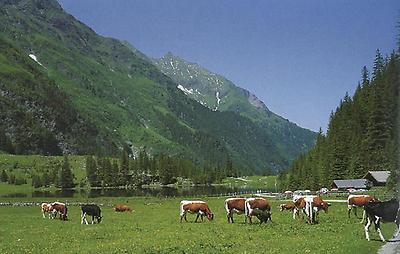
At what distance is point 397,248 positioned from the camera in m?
25.6

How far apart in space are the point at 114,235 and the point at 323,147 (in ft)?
361

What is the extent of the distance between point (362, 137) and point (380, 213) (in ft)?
292

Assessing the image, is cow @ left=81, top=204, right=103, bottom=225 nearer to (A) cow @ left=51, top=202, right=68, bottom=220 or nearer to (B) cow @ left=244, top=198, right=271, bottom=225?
(A) cow @ left=51, top=202, right=68, bottom=220

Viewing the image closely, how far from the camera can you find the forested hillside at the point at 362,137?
105 m

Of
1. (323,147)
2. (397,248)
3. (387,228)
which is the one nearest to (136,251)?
(397,248)

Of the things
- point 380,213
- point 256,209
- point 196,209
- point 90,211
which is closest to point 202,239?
point 380,213

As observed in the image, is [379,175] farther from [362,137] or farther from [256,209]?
[256,209]

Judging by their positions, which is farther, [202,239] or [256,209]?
[256,209]

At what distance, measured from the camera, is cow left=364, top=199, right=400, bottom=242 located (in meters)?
30.3

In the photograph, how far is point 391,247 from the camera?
26.3 m

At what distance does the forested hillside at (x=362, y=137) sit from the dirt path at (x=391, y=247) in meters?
66.3

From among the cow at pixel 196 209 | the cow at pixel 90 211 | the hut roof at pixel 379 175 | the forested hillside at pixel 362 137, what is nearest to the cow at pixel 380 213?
the cow at pixel 196 209

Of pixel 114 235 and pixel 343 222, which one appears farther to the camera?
pixel 343 222

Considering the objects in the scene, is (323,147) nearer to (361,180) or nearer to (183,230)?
(361,180)
